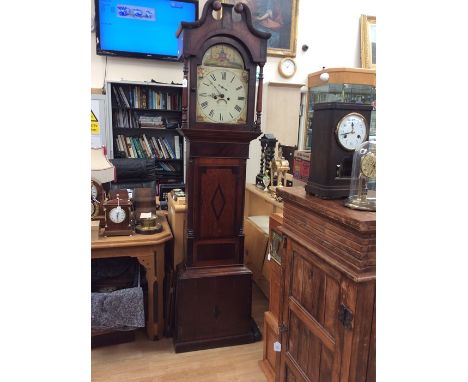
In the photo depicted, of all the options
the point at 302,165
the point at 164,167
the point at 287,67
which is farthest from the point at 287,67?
the point at 302,165

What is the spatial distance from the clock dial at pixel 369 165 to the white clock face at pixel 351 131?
98 millimetres

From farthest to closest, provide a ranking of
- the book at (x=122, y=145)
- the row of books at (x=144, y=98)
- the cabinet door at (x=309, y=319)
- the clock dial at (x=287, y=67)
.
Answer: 1. the clock dial at (x=287, y=67)
2. the book at (x=122, y=145)
3. the row of books at (x=144, y=98)
4. the cabinet door at (x=309, y=319)

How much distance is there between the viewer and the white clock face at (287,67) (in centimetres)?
414

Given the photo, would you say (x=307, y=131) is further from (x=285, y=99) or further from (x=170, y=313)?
(x=170, y=313)

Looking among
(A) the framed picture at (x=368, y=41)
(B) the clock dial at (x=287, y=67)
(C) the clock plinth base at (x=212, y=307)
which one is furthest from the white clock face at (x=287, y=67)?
(C) the clock plinth base at (x=212, y=307)

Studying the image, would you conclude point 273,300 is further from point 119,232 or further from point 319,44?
point 319,44

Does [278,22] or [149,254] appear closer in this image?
[149,254]

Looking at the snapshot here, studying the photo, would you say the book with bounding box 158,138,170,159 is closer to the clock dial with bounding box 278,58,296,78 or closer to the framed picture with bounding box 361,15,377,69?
the clock dial with bounding box 278,58,296,78

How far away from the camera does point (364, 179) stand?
1.01m

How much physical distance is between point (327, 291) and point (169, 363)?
1.41 meters

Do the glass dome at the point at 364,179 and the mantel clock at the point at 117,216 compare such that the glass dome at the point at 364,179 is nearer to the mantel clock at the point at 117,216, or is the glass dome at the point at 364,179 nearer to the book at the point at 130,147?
the mantel clock at the point at 117,216

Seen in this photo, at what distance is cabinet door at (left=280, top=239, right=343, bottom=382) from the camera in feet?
3.27

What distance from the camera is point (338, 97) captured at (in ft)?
12.3

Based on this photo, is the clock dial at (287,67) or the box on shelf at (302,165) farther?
the clock dial at (287,67)
